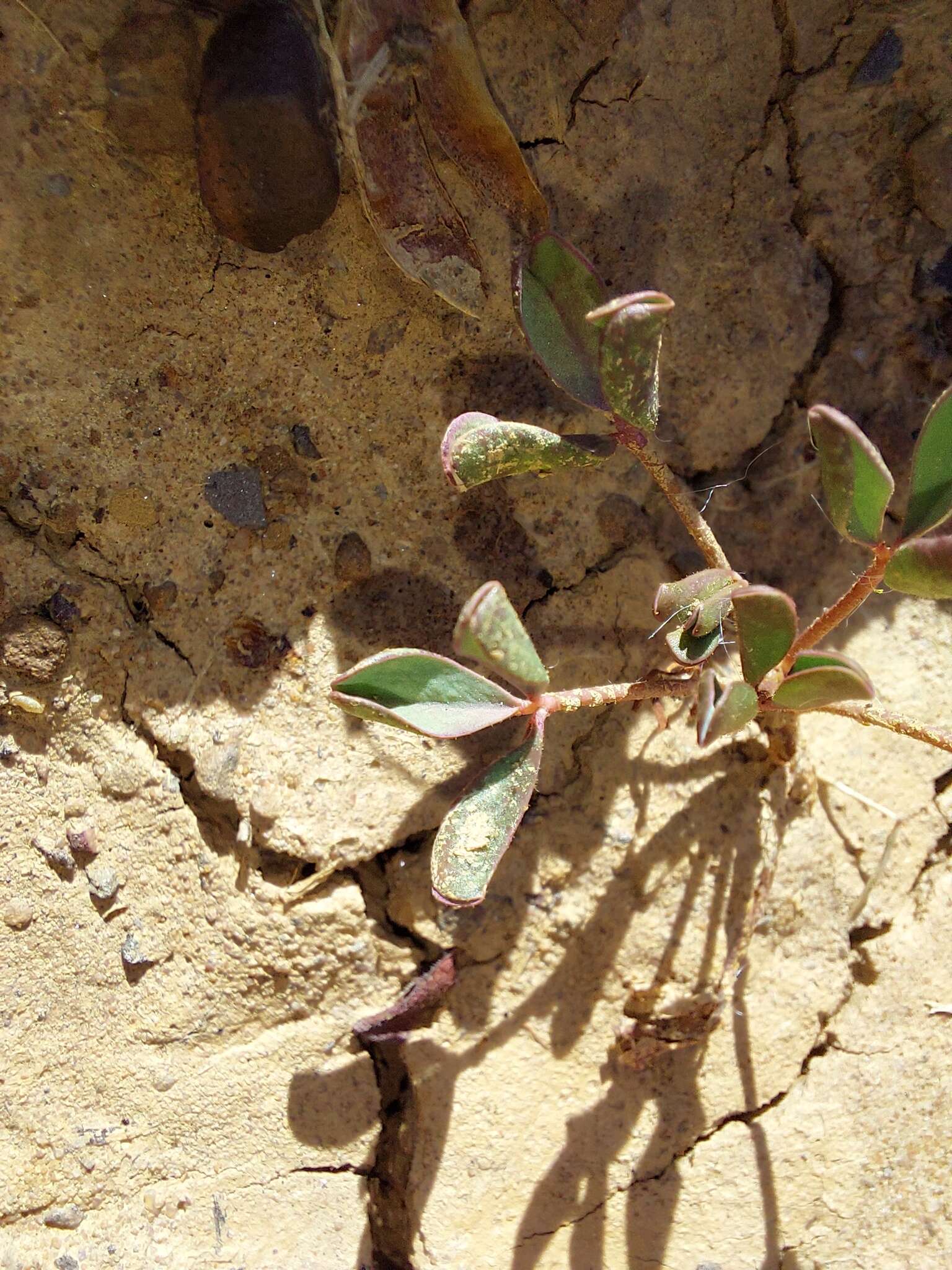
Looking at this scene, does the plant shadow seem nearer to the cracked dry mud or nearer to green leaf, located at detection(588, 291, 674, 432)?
the cracked dry mud

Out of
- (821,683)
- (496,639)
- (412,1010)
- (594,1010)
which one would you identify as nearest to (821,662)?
(821,683)

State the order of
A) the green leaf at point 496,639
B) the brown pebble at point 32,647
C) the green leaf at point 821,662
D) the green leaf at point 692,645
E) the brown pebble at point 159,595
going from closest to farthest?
the green leaf at point 496,639 → the green leaf at point 821,662 → the green leaf at point 692,645 → the brown pebble at point 32,647 → the brown pebble at point 159,595

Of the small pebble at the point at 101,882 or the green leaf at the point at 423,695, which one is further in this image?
the small pebble at the point at 101,882

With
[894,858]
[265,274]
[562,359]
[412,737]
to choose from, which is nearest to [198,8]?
[265,274]

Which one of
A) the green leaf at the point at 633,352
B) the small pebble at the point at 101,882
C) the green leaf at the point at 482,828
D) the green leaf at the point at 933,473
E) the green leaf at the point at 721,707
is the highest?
the green leaf at the point at 933,473

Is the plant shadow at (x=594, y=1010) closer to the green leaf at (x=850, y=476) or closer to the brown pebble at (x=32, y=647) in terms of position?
the green leaf at (x=850, y=476)

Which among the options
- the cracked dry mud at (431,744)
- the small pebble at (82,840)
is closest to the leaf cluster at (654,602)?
the cracked dry mud at (431,744)

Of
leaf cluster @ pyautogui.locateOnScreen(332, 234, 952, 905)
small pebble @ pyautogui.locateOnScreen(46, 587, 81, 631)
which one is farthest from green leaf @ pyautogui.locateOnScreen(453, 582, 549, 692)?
small pebble @ pyautogui.locateOnScreen(46, 587, 81, 631)

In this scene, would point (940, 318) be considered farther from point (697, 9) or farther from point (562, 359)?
point (562, 359)
